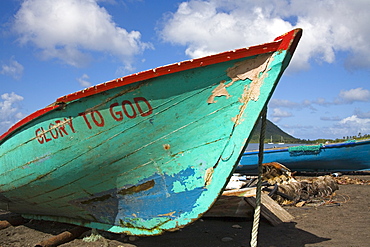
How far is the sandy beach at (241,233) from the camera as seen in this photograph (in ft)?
13.6

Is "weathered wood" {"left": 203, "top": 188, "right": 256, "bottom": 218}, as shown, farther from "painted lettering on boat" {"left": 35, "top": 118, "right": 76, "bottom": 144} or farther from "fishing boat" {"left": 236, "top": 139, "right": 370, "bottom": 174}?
"fishing boat" {"left": 236, "top": 139, "right": 370, "bottom": 174}

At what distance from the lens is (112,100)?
330cm

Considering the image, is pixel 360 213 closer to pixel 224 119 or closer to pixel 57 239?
pixel 224 119

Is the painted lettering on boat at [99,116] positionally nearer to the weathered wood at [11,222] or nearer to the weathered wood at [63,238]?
the weathered wood at [63,238]

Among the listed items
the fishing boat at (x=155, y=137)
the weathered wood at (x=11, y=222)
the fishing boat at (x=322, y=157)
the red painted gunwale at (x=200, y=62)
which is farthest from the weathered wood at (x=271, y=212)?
the fishing boat at (x=322, y=157)

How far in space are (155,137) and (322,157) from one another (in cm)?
1069

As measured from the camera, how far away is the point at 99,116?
3.39m

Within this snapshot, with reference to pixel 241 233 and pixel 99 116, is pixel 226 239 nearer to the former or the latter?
pixel 241 233

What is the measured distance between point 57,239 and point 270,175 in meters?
5.99

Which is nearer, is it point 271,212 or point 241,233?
point 241,233

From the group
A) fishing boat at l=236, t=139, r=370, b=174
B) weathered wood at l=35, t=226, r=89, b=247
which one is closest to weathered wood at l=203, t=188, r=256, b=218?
weathered wood at l=35, t=226, r=89, b=247

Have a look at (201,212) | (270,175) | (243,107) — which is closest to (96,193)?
(201,212)

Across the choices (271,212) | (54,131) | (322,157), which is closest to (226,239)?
(271,212)

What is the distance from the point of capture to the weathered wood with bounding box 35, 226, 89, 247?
3852 millimetres
